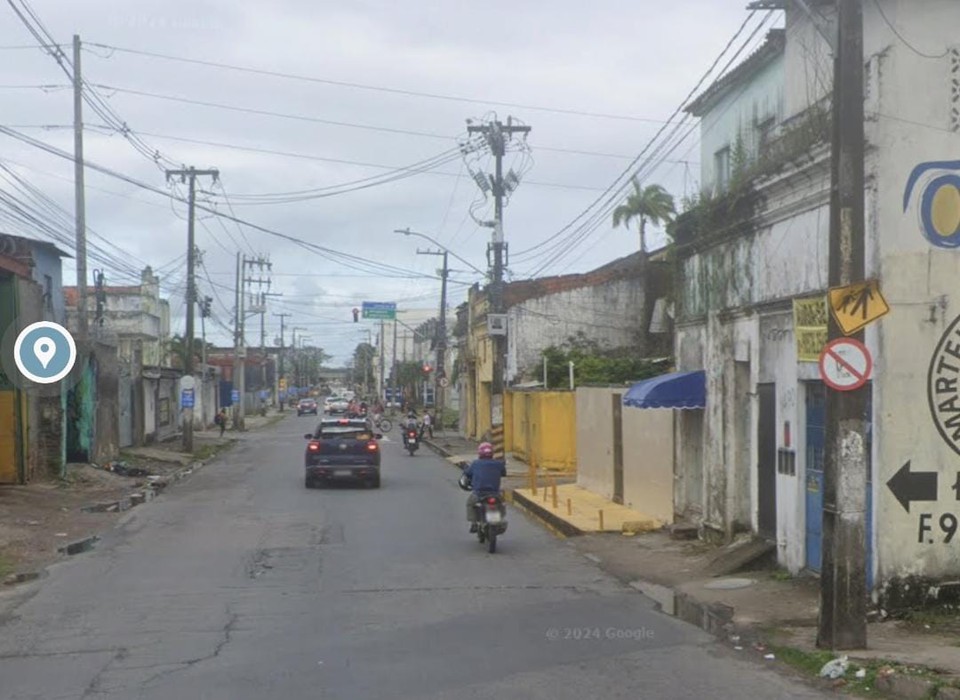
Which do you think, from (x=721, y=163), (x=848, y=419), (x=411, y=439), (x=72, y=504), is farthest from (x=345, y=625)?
(x=411, y=439)

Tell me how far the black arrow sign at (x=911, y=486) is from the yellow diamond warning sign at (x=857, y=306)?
2370 mm

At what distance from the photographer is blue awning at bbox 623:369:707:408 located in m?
17.2

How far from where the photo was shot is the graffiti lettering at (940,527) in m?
11.5

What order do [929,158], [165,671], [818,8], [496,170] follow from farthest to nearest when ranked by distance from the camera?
[496,170] < [818,8] < [929,158] < [165,671]

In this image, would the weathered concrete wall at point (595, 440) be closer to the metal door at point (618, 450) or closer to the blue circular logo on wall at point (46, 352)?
the metal door at point (618, 450)

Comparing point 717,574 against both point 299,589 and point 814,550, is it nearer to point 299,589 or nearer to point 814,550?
point 814,550

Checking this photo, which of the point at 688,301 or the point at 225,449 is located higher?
the point at 688,301

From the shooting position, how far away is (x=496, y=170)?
111ft

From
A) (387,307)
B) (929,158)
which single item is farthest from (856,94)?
(387,307)

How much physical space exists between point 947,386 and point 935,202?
Answer: 1.83 m

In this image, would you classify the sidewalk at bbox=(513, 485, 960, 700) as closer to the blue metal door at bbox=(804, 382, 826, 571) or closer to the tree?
the blue metal door at bbox=(804, 382, 826, 571)

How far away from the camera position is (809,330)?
1102 centimetres

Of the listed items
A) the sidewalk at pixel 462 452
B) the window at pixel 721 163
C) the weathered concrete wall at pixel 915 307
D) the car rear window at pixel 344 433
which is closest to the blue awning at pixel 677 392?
the window at pixel 721 163

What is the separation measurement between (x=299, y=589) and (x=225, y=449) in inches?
1458
